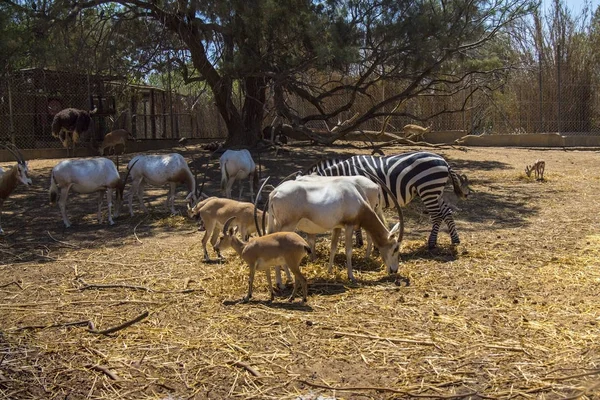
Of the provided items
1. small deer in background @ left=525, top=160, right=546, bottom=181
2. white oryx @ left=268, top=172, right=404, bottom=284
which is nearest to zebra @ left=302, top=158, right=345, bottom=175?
white oryx @ left=268, top=172, right=404, bottom=284

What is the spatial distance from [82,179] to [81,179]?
0.02 meters

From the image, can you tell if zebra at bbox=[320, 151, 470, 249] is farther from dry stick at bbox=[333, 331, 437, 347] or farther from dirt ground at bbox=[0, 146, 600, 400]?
dry stick at bbox=[333, 331, 437, 347]

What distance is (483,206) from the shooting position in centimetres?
1227

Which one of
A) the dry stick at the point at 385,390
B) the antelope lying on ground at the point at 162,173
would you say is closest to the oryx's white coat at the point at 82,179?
the antelope lying on ground at the point at 162,173

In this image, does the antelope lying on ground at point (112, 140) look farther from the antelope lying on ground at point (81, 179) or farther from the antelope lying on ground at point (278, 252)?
the antelope lying on ground at point (278, 252)

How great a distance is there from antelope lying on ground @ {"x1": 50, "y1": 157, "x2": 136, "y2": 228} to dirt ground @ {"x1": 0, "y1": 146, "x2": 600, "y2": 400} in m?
1.29

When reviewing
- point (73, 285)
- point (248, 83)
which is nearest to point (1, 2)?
point (248, 83)

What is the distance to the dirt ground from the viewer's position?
468cm

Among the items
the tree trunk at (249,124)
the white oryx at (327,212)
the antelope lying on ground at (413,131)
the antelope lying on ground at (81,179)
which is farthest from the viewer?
the antelope lying on ground at (413,131)

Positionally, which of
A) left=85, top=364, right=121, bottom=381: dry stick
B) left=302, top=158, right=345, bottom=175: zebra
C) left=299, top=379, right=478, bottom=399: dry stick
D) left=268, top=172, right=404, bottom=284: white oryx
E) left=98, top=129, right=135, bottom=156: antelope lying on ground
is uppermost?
left=98, top=129, right=135, bottom=156: antelope lying on ground

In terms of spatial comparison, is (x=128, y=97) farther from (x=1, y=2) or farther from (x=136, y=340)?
(x=136, y=340)

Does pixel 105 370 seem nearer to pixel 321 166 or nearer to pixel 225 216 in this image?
pixel 225 216

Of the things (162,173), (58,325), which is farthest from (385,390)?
(162,173)

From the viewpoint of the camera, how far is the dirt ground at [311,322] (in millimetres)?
4684
